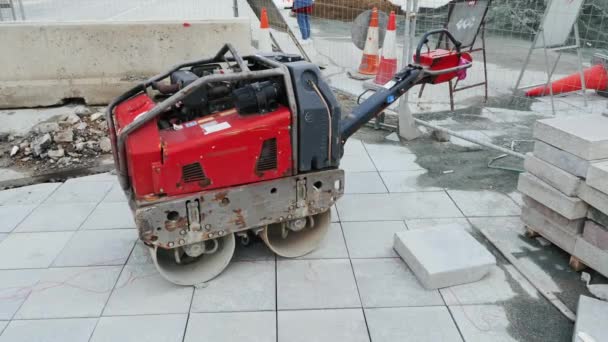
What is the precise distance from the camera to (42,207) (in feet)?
14.4

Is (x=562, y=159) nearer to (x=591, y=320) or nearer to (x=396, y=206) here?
(x=591, y=320)

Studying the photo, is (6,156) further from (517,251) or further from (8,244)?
(517,251)

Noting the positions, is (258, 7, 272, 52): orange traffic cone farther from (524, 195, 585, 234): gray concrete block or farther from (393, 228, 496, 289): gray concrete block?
(524, 195, 585, 234): gray concrete block

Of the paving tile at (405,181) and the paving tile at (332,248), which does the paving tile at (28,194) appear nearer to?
the paving tile at (332,248)

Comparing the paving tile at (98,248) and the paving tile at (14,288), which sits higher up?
the paving tile at (98,248)

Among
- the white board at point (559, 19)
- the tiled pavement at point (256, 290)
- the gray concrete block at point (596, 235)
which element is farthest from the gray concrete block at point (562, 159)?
the white board at point (559, 19)

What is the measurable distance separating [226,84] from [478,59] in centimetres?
700

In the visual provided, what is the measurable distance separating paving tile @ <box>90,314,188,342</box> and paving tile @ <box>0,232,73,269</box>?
3.11ft

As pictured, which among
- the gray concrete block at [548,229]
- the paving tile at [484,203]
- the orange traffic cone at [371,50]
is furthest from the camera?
the orange traffic cone at [371,50]

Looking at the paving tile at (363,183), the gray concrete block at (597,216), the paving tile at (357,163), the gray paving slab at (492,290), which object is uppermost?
the gray concrete block at (597,216)

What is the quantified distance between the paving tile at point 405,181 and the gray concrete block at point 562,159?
3.99 ft

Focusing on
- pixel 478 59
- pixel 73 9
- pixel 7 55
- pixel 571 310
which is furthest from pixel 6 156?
pixel 73 9

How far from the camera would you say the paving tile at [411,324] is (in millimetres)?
2811

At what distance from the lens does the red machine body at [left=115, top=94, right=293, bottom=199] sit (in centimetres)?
280
